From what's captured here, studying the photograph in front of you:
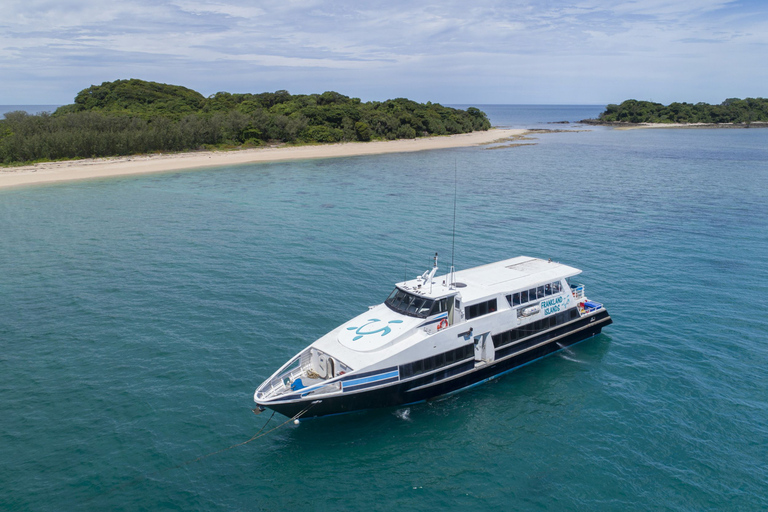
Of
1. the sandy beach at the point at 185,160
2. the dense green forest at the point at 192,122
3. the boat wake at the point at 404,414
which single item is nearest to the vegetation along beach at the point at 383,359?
the boat wake at the point at 404,414

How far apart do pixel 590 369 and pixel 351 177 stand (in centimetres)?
6013

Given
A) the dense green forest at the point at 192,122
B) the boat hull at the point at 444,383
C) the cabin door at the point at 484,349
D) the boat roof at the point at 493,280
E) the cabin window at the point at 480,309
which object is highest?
the dense green forest at the point at 192,122

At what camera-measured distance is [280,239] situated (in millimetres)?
44875

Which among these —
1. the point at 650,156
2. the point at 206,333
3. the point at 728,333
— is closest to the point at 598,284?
the point at 728,333

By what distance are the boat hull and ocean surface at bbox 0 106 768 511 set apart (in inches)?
23.3

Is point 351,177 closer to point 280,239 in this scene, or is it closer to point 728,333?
point 280,239

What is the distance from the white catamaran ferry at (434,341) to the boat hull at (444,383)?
0.14 feet

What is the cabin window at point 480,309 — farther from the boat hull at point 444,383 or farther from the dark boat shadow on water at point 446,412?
the dark boat shadow on water at point 446,412

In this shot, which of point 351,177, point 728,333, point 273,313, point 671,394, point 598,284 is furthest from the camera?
point 351,177

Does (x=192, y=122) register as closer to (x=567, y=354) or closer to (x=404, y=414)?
(x=567, y=354)

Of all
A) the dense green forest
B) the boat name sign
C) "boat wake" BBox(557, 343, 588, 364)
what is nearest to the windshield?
the boat name sign

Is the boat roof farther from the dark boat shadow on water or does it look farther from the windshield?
the dark boat shadow on water

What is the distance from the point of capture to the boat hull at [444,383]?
19844mm

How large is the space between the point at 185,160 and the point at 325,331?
2972 inches
